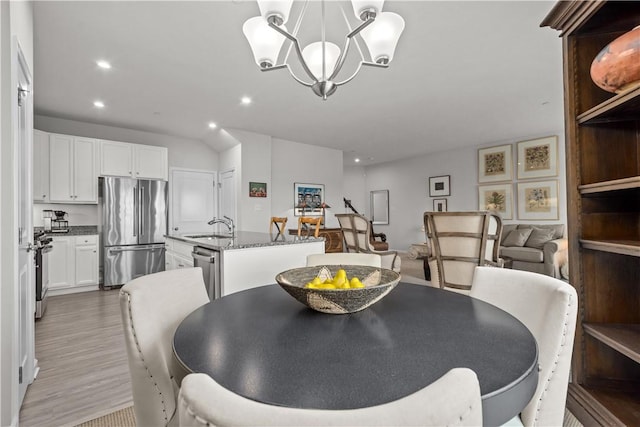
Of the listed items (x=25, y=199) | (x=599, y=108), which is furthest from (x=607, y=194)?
(x=25, y=199)

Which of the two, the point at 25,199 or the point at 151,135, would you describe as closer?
the point at 25,199

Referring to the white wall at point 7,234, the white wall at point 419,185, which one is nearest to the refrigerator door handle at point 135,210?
the white wall at point 7,234

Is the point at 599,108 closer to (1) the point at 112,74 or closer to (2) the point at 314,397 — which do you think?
(2) the point at 314,397

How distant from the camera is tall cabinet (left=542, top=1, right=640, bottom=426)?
1507 mm

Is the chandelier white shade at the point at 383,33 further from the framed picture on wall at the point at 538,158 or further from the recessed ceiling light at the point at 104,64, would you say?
the framed picture on wall at the point at 538,158

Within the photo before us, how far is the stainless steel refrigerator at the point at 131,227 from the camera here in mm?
4605

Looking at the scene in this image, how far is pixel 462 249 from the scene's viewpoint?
2.59 m

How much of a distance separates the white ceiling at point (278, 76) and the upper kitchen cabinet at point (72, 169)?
18.0 inches

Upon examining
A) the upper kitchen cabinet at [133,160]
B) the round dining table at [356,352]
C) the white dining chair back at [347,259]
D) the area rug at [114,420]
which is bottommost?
the area rug at [114,420]

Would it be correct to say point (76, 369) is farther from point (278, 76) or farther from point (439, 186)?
point (439, 186)

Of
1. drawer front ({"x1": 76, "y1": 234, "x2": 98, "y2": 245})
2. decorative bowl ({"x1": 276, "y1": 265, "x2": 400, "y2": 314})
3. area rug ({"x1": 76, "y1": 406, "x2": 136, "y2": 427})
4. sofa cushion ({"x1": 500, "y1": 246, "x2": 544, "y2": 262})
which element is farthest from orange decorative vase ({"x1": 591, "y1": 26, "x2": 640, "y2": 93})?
drawer front ({"x1": 76, "y1": 234, "x2": 98, "y2": 245})

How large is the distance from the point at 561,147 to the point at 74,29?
7.32 metres

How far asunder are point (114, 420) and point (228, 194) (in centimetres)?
468

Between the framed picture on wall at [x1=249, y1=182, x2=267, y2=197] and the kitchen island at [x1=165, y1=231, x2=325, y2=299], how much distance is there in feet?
9.36
